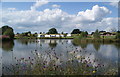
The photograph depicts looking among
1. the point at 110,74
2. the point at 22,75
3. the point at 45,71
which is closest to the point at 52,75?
the point at 45,71

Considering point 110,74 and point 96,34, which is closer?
point 110,74

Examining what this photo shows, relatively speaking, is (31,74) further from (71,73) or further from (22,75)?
(71,73)

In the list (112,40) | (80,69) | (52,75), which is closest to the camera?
(52,75)

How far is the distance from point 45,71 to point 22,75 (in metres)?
0.62

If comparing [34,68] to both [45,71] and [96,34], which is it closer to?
[45,71]

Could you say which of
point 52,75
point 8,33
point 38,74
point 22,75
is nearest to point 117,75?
point 52,75

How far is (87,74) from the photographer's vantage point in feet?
11.5

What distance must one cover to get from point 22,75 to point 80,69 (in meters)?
1.61

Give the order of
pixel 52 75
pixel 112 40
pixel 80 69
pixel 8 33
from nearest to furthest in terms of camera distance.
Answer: pixel 52 75 → pixel 80 69 → pixel 112 40 → pixel 8 33

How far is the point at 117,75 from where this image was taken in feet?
11.8

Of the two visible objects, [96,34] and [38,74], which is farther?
[96,34]

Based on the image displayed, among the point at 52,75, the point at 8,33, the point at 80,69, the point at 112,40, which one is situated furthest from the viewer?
the point at 8,33

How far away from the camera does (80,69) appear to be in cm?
391

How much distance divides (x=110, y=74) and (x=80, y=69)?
0.81 m
